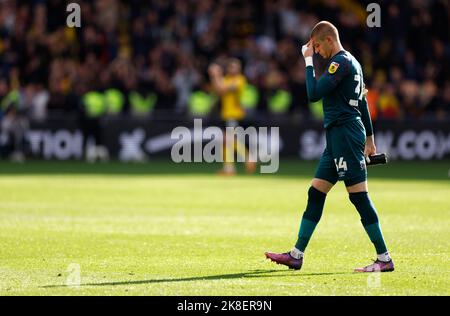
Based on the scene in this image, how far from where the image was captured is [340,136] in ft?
35.7

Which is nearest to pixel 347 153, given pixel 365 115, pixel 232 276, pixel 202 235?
pixel 365 115

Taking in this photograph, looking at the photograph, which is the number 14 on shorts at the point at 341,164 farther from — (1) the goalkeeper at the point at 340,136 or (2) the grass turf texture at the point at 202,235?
(2) the grass turf texture at the point at 202,235

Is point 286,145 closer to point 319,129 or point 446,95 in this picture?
point 319,129

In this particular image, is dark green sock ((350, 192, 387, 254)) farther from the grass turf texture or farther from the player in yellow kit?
the player in yellow kit

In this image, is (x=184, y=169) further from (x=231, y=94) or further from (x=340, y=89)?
(x=340, y=89)

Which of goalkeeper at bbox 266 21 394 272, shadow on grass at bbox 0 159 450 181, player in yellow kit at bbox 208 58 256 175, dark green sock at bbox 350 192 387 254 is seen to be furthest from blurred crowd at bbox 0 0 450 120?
dark green sock at bbox 350 192 387 254

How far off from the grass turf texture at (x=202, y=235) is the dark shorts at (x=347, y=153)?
952 mm

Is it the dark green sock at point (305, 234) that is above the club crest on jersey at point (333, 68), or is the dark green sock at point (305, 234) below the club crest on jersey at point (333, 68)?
below

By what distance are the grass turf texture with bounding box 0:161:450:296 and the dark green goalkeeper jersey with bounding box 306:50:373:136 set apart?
1568 mm

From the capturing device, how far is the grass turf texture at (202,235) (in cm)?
1000

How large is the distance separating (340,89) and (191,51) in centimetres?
2440

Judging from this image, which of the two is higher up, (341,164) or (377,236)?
(341,164)

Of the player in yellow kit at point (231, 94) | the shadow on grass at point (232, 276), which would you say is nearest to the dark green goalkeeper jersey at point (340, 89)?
the shadow on grass at point (232, 276)

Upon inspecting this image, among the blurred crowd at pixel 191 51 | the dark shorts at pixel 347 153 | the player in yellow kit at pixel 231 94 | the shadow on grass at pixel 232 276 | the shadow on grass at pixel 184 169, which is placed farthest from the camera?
the blurred crowd at pixel 191 51
